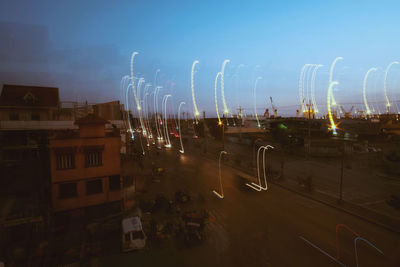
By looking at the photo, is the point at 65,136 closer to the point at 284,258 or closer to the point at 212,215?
the point at 212,215

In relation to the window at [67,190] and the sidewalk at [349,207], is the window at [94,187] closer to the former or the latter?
the window at [67,190]

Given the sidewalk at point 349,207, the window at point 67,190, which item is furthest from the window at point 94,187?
the sidewalk at point 349,207

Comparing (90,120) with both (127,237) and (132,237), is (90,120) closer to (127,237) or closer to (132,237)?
(127,237)

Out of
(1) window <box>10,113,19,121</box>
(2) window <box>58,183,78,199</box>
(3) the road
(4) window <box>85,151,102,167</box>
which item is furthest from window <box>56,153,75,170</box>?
(1) window <box>10,113,19,121</box>

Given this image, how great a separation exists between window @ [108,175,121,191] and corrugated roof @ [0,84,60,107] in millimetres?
18056

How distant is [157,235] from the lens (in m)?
12.6

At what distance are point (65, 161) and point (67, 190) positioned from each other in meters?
2.07

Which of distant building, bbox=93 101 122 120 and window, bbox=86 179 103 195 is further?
distant building, bbox=93 101 122 120

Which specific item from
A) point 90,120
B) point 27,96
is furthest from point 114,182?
point 27,96

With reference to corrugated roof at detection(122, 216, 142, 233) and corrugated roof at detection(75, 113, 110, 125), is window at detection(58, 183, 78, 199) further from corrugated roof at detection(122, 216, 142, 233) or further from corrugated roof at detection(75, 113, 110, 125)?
corrugated roof at detection(122, 216, 142, 233)

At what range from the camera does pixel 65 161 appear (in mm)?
14578

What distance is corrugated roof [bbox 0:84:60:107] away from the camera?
25041 millimetres

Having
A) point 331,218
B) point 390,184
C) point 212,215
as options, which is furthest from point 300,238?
point 390,184

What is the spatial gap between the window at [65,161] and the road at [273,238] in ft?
23.3
